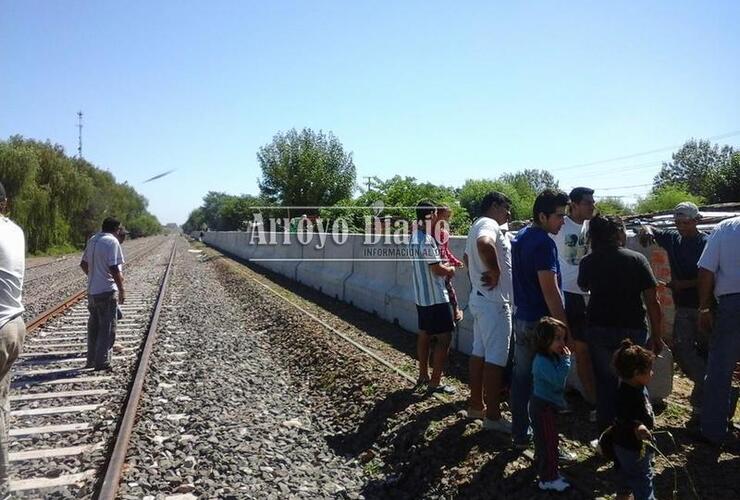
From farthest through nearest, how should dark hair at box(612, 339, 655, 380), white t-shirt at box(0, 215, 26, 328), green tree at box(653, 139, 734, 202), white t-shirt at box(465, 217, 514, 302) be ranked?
green tree at box(653, 139, 734, 202) → white t-shirt at box(465, 217, 514, 302) → white t-shirt at box(0, 215, 26, 328) → dark hair at box(612, 339, 655, 380)

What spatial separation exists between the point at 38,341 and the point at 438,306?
6.92 metres

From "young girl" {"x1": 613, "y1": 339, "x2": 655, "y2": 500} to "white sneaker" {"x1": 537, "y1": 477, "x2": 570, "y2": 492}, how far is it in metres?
0.33

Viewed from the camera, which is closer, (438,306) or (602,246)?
(602,246)

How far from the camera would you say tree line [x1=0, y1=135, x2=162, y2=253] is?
1582 inches

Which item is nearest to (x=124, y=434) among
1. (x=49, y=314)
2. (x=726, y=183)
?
(x=49, y=314)

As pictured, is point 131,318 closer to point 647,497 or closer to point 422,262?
point 422,262

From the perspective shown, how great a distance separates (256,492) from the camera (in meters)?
4.03

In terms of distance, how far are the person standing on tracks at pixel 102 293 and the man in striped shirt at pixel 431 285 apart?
4128 mm

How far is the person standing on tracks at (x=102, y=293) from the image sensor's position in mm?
7266

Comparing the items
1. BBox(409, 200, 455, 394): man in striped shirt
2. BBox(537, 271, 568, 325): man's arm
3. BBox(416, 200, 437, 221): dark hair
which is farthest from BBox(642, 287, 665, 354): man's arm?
BBox(416, 200, 437, 221): dark hair

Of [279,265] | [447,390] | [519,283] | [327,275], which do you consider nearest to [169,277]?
[279,265]

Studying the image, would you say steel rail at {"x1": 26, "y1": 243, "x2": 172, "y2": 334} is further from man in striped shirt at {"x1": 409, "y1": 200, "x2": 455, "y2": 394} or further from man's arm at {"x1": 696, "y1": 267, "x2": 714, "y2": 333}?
man's arm at {"x1": 696, "y1": 267, "x2": 714, "y2": 333}

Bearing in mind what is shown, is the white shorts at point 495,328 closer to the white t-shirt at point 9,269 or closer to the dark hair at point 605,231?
the dark hair at point 605,231

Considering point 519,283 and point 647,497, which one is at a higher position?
point 519,283
